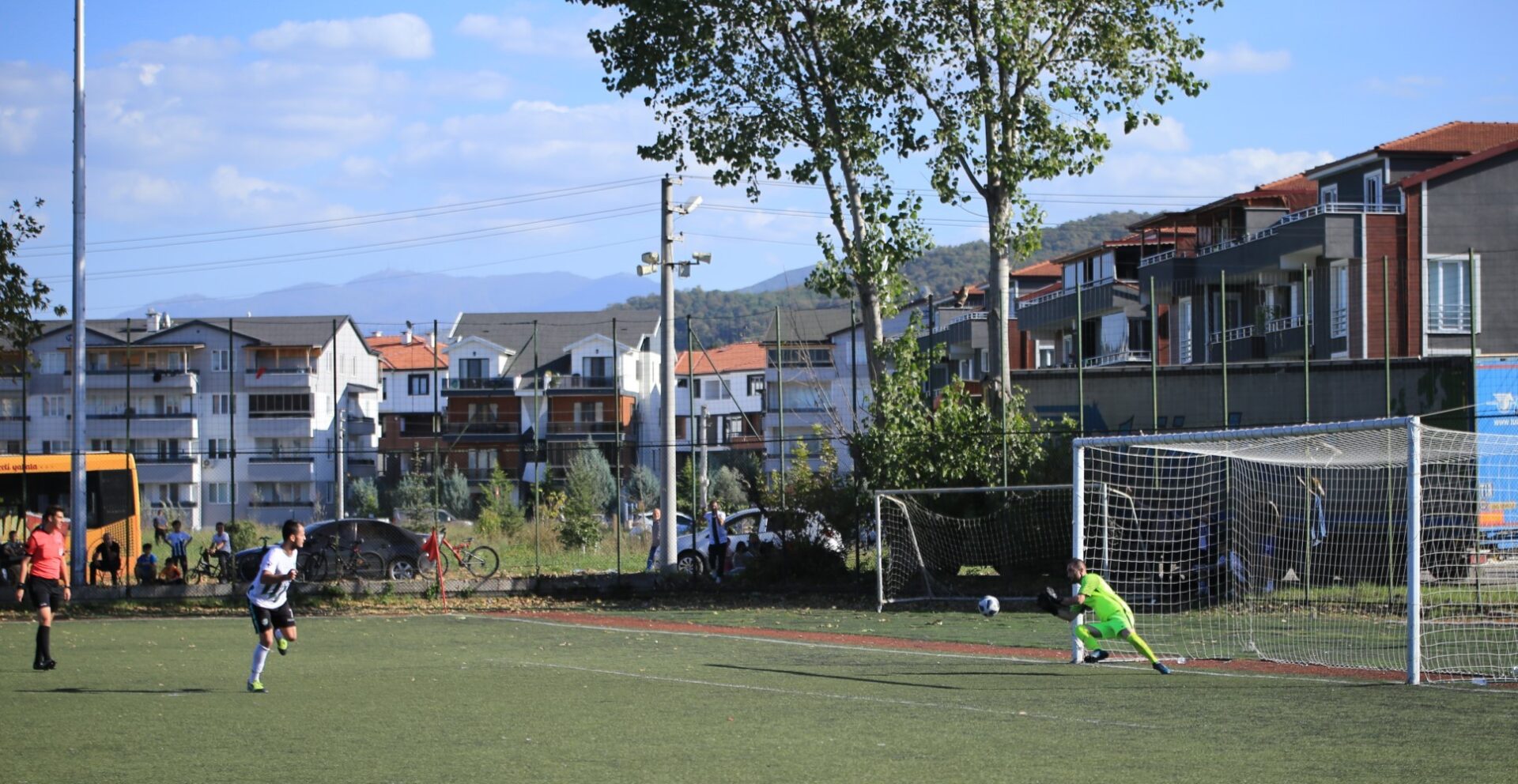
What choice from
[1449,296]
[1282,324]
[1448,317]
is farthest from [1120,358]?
[1448,317]

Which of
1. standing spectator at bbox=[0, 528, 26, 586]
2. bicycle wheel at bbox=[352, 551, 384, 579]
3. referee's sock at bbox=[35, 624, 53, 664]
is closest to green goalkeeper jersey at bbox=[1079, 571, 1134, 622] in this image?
referee's sock at bbox=[35, 624, 53, 664]

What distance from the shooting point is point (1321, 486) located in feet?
70.2

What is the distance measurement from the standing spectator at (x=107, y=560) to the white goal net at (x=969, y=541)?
15.2 meters

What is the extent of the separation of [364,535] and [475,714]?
17.9m

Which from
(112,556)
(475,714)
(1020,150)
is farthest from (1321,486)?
(112,556)

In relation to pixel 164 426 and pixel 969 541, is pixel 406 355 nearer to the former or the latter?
pixel 164 426

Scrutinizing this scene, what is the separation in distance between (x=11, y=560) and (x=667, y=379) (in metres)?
11.9

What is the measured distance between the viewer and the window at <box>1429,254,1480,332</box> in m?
34.6

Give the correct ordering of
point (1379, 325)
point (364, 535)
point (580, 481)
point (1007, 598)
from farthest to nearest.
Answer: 1. point (580, 481)
2. point (1379, 325)
3. point (364, 535)
4. point (1007, 598)

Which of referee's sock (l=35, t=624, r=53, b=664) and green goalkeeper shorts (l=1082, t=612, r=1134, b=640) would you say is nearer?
green goalkeeper shorts (l=1082, t=612, r=1134, b=640)

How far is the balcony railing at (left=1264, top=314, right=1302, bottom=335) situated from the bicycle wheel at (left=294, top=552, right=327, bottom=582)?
23.6 m

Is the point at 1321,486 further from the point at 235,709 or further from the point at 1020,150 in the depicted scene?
the point at 235,709

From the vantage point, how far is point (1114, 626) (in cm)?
1434

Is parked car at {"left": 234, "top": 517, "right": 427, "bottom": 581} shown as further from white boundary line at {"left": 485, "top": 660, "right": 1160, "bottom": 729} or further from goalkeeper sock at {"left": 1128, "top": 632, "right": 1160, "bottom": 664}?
goalkeeper sock at {"left": 1128, "top": 632, "right": 1160, "bottom": 664}
